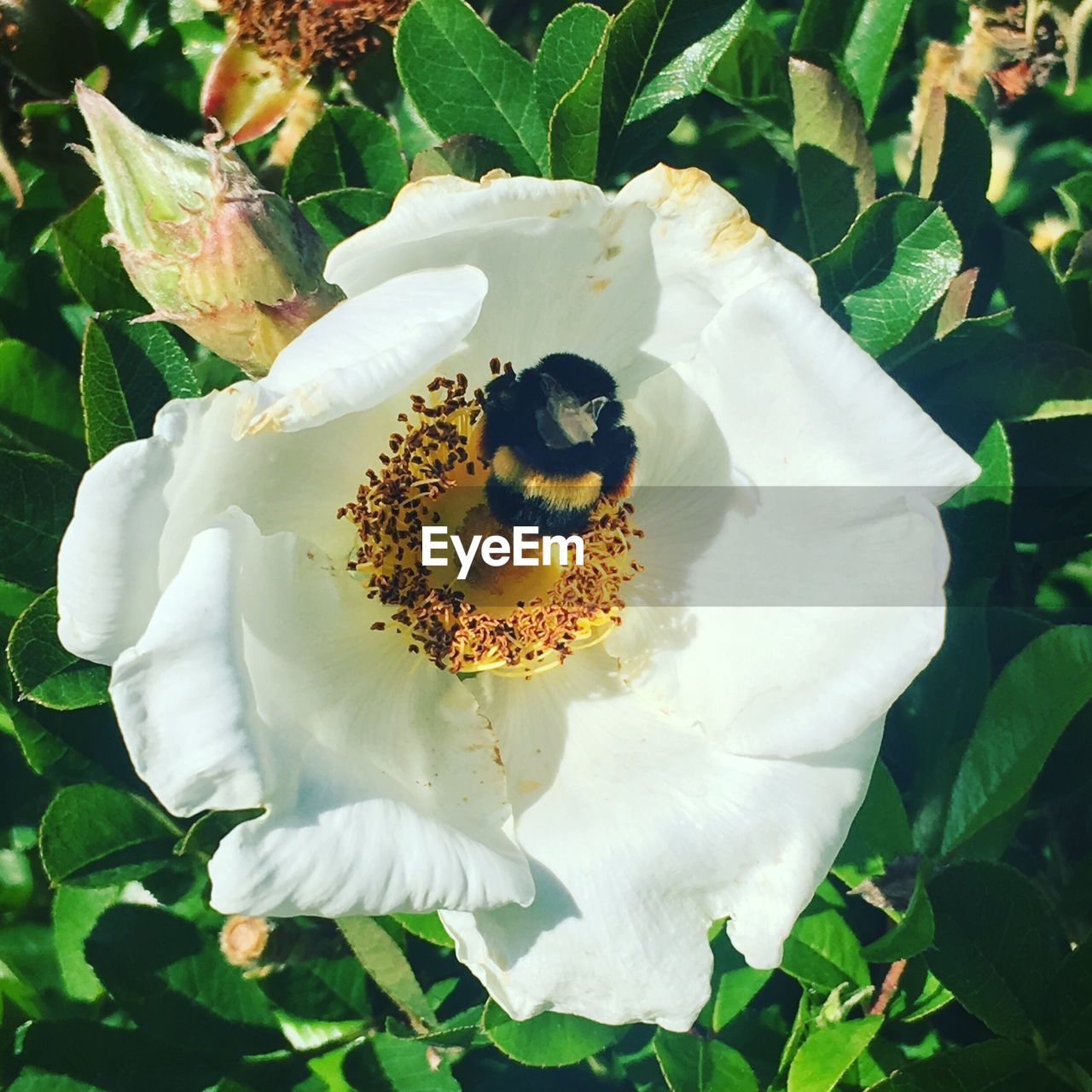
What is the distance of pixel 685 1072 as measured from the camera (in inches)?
41.6

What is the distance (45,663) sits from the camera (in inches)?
40.1

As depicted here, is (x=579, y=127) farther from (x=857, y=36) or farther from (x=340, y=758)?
(x=340, y=758)

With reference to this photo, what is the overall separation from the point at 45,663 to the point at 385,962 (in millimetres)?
407

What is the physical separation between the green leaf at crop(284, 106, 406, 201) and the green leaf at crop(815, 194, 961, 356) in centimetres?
44

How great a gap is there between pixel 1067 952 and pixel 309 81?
117 cm

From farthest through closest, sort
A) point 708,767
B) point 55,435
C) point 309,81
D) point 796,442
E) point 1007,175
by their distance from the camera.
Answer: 1. point 1007,175
2. point 309,81
3. point 55,435
4. point 708,767
5. point 796,442

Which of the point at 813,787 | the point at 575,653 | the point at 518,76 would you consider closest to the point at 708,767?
the point at 813,787

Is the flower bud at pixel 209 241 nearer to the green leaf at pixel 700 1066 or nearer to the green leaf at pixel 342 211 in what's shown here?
the green leaf at pixel 342 211

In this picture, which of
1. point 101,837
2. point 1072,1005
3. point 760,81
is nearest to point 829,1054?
point 1072,1005

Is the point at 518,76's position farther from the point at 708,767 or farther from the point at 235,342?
the point at 708,767

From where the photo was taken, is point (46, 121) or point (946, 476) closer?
point (946, 476)

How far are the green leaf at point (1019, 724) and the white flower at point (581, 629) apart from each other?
6.3 inches

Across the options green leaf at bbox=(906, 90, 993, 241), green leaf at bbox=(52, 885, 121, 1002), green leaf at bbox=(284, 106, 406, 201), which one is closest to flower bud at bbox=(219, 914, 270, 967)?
green leaf at bbox=(52, 885, 121, 1002)

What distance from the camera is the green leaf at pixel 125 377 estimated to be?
1.03 meters
